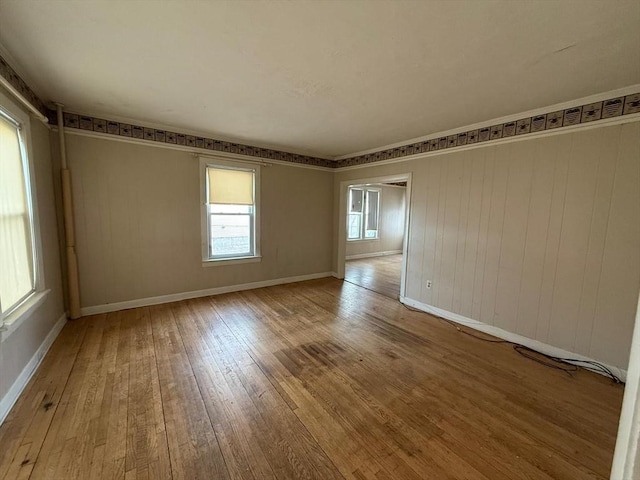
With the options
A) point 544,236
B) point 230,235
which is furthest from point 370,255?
point 544,236

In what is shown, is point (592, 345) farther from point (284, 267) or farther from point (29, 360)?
point (29, 360)

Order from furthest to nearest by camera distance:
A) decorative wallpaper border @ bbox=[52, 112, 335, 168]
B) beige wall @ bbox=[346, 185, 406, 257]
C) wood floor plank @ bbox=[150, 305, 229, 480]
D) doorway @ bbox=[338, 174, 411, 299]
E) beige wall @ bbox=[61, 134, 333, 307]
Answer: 1. beige wall @ bbox=[346, 185, 406, 257]
2. doorway @ bbox=[338, 174, 411, 299]
3. beige wall @ bbox=[61, 134, 333, 307]
4. decorative wallpaper border @ bbox=[52, 112, 335, 168]
5. wood floor plank @ bbox=[150, 305, 229, 480]

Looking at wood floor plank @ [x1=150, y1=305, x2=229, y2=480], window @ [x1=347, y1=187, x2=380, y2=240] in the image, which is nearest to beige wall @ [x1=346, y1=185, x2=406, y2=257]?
window @ [x1=347, y1=187, x2=380, y2=240]

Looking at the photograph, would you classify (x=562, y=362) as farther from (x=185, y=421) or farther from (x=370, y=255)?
(x=370, y=255)

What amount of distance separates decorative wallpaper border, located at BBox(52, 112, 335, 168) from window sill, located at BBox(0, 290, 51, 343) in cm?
204

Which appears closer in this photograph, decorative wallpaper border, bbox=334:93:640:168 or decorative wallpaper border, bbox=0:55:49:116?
decorative wallpaper border, bbox=0:55:49:116

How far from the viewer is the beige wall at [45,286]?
1.92 metres

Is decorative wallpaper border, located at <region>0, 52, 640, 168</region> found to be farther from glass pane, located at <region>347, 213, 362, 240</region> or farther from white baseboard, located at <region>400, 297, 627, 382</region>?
glass pane, located at <region>347, 213, 362, 240</region>

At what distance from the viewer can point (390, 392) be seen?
2.13m

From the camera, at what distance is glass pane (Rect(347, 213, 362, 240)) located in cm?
806

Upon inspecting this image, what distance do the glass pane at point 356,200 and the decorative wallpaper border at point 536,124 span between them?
3.71 m

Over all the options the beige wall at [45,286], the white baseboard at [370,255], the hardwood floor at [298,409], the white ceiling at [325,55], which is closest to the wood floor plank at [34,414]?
the hardwood floor at [298,409]

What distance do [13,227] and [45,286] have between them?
0.81 metres

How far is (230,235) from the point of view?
4.56 m
